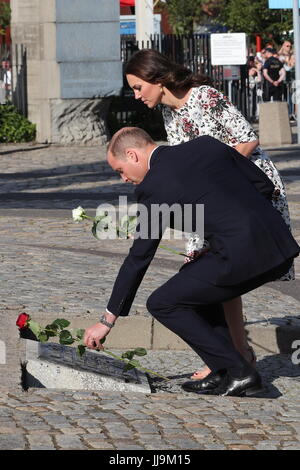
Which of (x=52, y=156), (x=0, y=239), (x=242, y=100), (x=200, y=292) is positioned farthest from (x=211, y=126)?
(x=242, y=100)

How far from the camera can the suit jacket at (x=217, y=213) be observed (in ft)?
18.1

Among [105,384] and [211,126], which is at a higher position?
[211,126]

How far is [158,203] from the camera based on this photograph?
5.48m

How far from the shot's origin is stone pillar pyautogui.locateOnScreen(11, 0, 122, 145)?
22.1 meters

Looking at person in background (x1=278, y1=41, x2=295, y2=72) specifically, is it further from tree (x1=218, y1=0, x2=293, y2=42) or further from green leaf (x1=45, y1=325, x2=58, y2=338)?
green leaf (x1=45, y1=325, x2=58, y2=338)

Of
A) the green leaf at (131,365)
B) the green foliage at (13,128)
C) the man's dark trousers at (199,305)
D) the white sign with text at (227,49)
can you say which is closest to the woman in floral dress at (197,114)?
the green leaf at (131,365)

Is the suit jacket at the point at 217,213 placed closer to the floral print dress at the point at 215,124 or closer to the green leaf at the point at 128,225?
the green leaf at the point at 128,225

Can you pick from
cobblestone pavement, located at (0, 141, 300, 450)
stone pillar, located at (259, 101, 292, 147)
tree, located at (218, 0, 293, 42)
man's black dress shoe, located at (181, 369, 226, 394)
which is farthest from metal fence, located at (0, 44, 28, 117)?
tree, located at (218, 0, 293, 42)

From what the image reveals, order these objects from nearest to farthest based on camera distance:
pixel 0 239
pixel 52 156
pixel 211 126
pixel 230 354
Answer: pixel 230 354, pixel 211 126, pixel 0 239, pixel 52 156

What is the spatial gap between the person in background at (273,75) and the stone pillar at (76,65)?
21.8 ft

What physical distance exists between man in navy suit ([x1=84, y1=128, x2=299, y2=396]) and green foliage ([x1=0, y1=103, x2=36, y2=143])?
57.3ft

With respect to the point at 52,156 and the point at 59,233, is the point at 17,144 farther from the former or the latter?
the point at 59,233

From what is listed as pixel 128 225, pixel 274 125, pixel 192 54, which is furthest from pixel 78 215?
pixel 192 54
